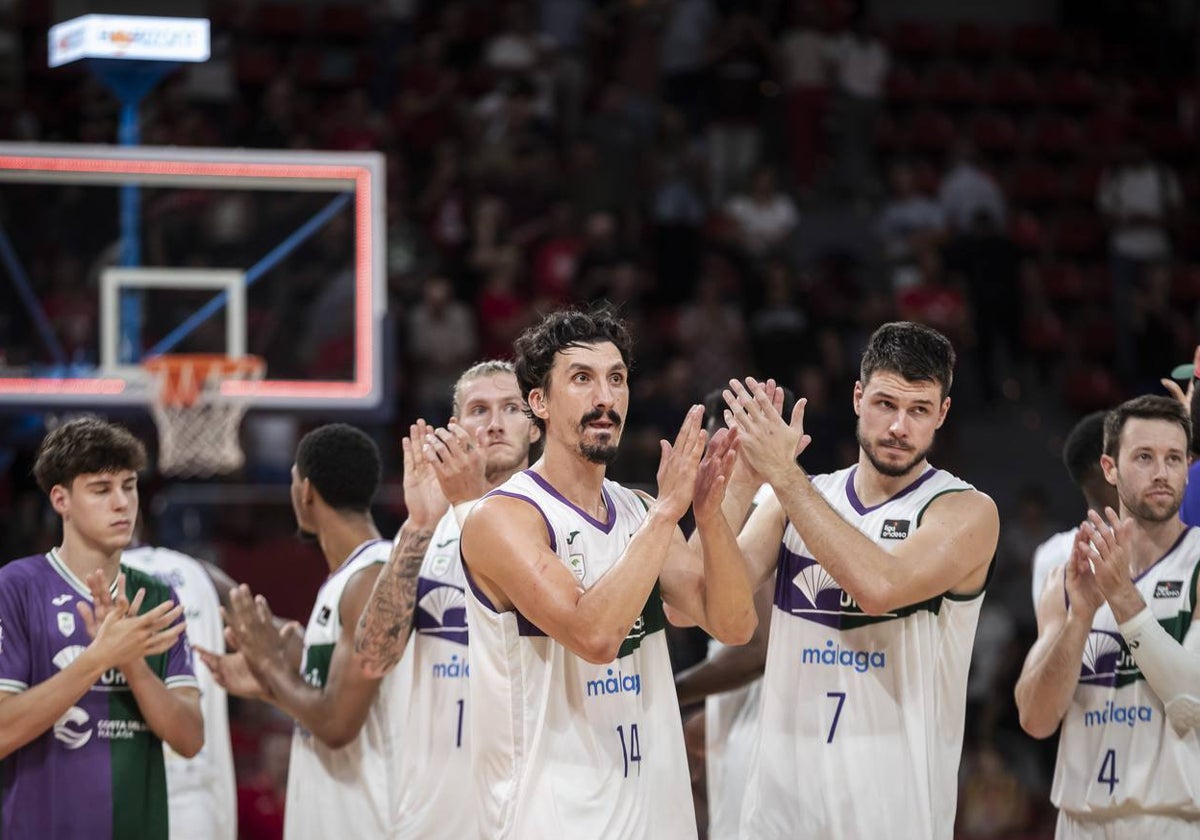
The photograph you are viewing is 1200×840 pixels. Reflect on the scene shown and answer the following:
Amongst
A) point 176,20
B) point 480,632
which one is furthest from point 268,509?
point 480,632

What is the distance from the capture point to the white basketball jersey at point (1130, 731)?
5941 mm

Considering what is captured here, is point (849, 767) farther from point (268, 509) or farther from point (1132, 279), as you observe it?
point (1132, 279)

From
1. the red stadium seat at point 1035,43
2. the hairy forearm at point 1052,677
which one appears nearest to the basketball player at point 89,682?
the hairy forearm at point 1052,677

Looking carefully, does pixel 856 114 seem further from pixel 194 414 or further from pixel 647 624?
pixel 647 624

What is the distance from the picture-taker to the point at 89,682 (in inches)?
219

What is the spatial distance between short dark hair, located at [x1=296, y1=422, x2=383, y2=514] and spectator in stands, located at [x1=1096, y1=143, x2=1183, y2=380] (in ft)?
36.5

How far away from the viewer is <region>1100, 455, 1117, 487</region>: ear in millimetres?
6159

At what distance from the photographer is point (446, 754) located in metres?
6.36

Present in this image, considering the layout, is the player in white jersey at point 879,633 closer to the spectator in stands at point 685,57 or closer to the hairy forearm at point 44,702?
the hairy forearm at point 44,702

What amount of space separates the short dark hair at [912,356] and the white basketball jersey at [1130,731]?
51.0 inches

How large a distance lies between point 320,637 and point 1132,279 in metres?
12.0

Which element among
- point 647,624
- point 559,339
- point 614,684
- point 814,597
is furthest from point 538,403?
point 814,597

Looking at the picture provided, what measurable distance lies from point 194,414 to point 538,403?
14.9 feet

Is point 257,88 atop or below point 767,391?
atop
